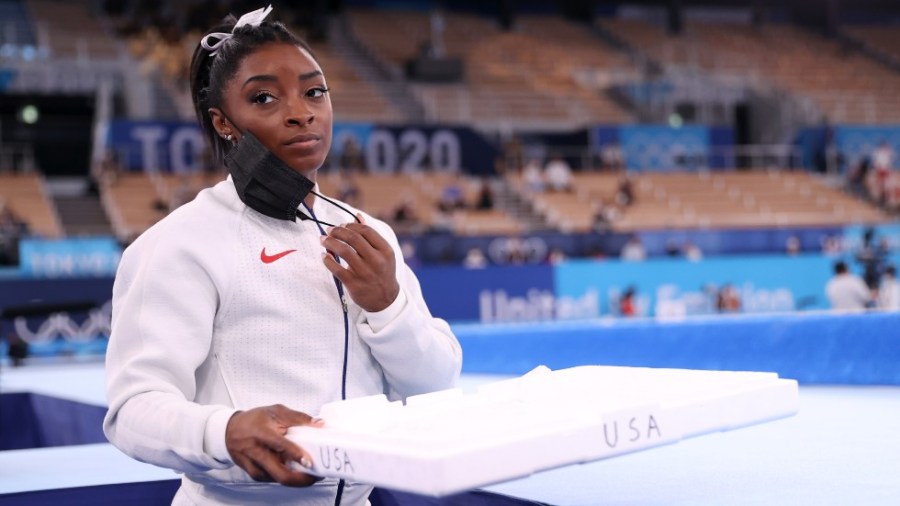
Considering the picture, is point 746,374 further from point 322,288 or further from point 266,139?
point 266,139

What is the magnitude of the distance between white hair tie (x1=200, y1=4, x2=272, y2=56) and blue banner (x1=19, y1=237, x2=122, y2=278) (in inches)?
485

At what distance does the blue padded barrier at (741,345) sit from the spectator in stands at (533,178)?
12.6 meters

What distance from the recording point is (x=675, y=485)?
286 cm

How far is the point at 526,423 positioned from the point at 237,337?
713 mm

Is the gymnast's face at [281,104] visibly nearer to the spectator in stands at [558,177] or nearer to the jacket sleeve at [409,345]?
the jacket sleeve at [409,345]

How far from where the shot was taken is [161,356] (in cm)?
184

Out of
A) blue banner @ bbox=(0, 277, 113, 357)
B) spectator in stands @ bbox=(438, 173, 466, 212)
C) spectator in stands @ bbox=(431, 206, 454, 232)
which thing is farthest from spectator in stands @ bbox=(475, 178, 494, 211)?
blue banner @ bbox=(0, 277, 113, 357)

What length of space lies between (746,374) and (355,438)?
0.64 m

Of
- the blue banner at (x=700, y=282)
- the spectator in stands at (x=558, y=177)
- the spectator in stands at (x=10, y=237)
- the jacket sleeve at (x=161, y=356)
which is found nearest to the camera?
the jacket sleeve at (x=161, y=356)

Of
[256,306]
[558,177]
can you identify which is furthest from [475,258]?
[256,306]

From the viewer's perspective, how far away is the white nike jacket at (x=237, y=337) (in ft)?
6.07

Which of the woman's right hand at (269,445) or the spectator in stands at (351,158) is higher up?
the woman's right hand at (269,445)

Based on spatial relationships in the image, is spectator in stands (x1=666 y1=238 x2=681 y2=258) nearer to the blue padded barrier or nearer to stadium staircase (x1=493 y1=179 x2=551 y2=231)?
stadium staircase (x1=493 y1=179 x2=551 y2=231)

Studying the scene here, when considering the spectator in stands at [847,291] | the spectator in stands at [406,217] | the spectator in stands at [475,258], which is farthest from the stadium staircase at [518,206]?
the spectator in stands at [847,291]
